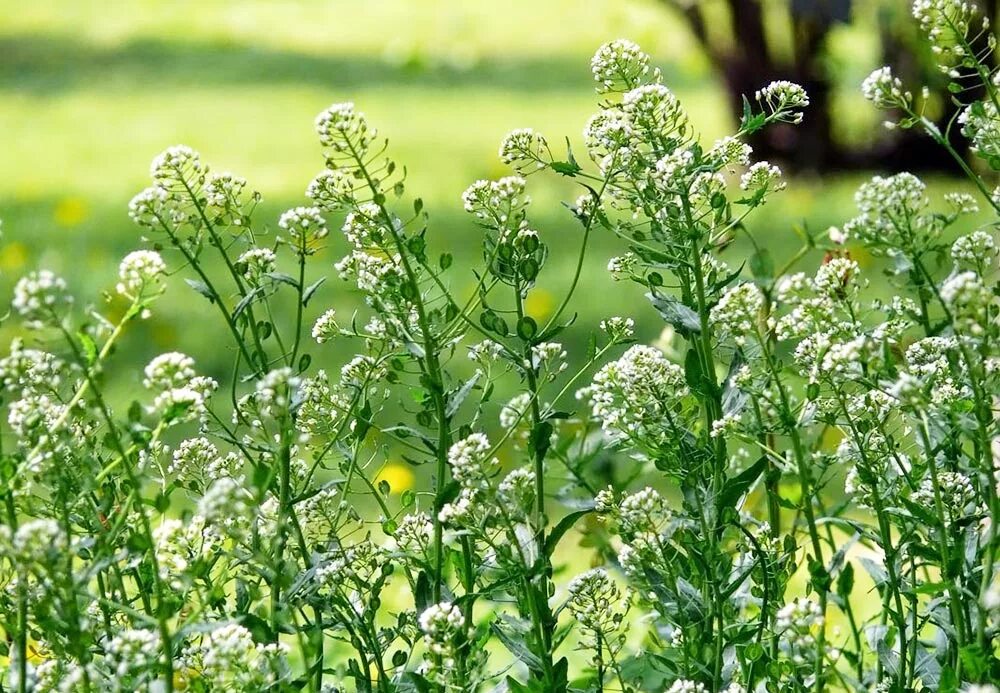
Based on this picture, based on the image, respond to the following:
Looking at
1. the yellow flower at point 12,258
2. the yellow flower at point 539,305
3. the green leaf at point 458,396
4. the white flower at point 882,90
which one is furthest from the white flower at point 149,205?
the yellow flower at point 12,258

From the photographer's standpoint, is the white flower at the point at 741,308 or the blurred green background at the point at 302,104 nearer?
the white flower at the point at 741,308

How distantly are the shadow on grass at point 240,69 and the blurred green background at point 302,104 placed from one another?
0.02m

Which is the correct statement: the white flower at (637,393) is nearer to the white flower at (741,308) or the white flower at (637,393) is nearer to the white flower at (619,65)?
the white flower at (741,308)

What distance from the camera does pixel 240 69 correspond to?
10.4 m

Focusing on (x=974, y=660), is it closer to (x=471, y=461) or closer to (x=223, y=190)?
(x=471, y=461)

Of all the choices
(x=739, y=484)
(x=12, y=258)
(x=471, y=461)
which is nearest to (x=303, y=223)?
(x=471, y=461)

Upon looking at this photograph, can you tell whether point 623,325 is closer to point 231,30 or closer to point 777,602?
point 777,602

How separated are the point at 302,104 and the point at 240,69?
4.46 feet

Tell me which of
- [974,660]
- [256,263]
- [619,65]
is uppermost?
[619,65]

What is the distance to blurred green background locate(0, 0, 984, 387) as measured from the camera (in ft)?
20.1

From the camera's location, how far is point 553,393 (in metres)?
4.60

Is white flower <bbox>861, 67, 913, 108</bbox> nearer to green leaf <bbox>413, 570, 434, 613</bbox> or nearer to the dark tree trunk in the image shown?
green leaf <bbox>413, 570, 434, 613</bbox>

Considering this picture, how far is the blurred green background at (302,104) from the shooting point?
6.12m

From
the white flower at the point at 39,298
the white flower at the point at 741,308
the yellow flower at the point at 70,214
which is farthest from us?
the yellow flower at the point at 70,214
